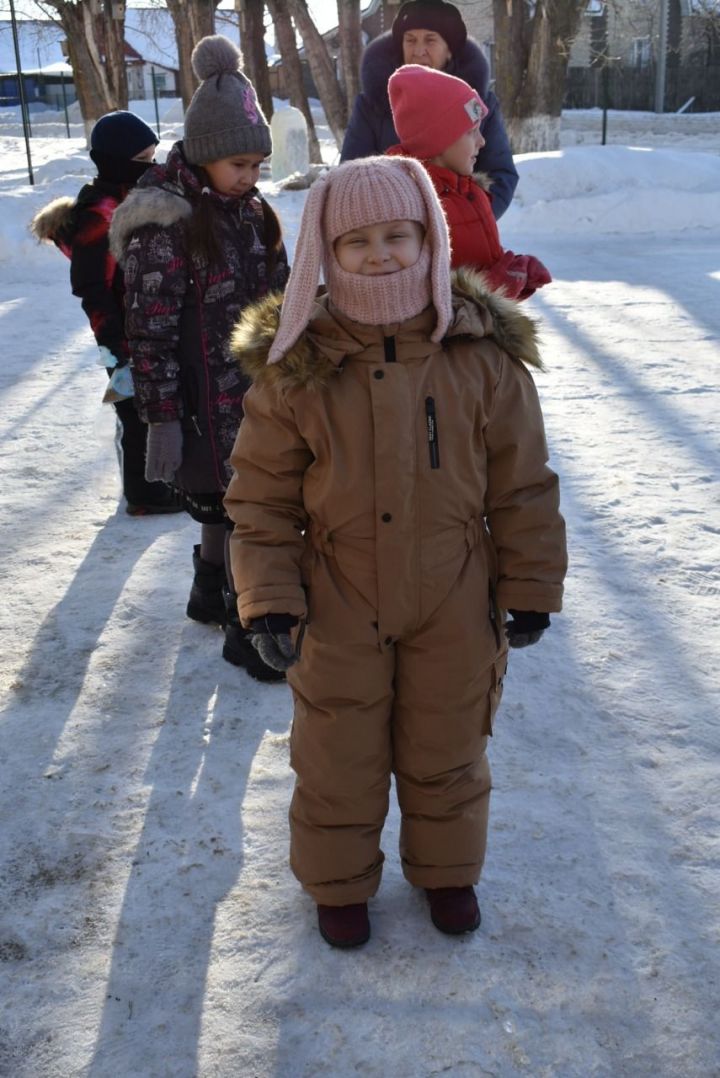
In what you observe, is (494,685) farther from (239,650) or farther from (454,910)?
(239,650)

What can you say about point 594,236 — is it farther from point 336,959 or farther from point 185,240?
point 336,959

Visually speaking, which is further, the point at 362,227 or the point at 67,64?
the point at 67,64

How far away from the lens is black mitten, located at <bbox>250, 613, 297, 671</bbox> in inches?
74.6

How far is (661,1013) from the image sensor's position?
6.15 feet

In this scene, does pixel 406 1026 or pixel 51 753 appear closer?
pixel 406 1026

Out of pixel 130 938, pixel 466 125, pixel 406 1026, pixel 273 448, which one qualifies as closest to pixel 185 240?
pixel 466 125

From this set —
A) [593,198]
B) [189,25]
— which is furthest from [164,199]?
[189,25]

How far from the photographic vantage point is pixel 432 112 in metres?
2.66

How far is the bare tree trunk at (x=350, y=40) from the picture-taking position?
16.2 metres

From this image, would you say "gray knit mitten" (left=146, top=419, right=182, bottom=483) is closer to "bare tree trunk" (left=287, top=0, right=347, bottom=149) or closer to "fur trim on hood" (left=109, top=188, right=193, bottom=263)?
"fur trim on hood" (left=109, top=188, right=193, bottom=263)

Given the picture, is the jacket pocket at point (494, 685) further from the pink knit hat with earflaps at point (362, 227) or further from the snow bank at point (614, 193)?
the snow bank at point (614, 193)

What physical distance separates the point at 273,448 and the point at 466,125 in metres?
1.25

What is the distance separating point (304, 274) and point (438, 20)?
6.80 feet

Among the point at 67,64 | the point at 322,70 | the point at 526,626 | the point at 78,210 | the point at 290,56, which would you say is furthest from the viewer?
the point at 67,64
